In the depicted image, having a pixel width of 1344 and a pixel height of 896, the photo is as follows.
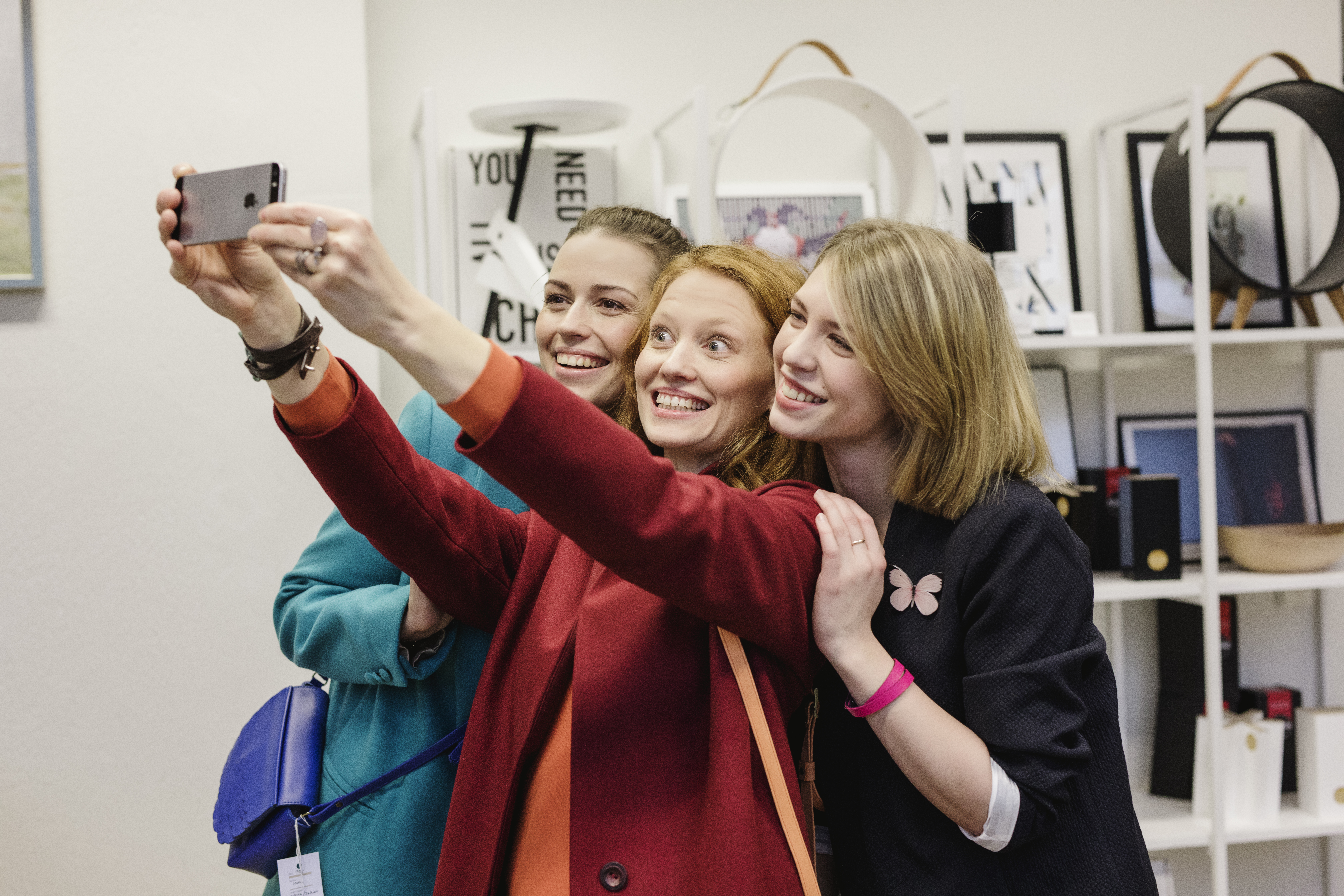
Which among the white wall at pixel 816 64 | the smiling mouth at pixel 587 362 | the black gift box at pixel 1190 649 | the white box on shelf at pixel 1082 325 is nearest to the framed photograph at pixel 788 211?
the white wall at pixel 816 64

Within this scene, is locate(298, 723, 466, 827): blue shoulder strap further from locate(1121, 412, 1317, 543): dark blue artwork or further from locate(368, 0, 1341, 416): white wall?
locate(1121, 412, 1317, 543): dark blue artwork

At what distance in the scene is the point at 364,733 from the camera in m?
1.22

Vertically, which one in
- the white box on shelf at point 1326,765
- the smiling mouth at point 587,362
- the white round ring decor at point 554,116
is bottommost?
the white box on shelf at point 1326,765

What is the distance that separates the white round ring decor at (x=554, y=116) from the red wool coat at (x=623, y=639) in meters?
1.25

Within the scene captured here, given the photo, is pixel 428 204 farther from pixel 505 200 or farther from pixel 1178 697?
pixel 1178 697

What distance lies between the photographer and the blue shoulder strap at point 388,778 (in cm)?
118

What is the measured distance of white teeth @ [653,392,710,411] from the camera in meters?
1.15

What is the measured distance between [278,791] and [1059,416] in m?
2.08

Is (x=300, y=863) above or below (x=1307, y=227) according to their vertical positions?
below

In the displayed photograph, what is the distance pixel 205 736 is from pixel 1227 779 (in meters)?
2.38

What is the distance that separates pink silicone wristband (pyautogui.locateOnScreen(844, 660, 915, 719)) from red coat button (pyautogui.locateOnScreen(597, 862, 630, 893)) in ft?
0.90

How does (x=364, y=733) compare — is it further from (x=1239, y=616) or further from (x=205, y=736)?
(x=1239, y=616)

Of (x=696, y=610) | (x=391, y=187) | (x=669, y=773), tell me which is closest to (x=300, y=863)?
(x=669, y=773)

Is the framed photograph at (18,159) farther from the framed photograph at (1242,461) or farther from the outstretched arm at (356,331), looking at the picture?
the framed photograph at (1242,461)
